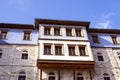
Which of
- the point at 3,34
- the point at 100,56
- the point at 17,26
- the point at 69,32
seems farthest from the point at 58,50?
the point at 3,34

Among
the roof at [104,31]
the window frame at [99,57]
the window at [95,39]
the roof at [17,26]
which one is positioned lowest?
the window frame at [99,57]

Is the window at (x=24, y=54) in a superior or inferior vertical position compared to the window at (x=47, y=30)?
inferior

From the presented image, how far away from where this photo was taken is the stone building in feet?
64.1

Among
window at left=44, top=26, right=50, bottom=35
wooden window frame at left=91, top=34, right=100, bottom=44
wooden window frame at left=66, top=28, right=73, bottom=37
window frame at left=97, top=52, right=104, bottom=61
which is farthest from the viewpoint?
wooden window frame at left=91, top=34, right=100, bottom=44

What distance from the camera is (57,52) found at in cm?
2070

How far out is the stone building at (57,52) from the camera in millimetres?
19547

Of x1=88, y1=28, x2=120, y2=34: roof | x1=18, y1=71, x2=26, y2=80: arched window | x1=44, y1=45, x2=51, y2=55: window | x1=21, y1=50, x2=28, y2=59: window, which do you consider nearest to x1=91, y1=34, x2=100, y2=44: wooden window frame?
x1=88, y1=28, x2=120, y2=34: roof

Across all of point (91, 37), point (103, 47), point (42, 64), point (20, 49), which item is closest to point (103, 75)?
point (103, 47)

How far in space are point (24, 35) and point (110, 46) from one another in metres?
12.2

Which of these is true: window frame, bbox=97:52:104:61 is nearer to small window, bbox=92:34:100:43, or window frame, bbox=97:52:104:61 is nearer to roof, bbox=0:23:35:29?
small window, bbox=92:34:100:43

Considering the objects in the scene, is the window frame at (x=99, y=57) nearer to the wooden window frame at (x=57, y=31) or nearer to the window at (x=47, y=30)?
the wooden window frame at (x=57, y=31)

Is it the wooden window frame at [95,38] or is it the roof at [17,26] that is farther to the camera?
the wooden window frame at [95,38]

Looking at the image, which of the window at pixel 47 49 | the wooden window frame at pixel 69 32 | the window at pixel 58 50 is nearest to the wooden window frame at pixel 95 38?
the wooden window frame at pixel 69 32

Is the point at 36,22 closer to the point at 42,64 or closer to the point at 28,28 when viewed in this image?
the point at 28,28
